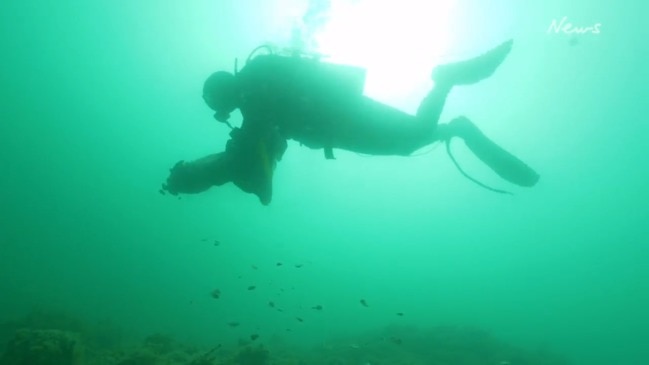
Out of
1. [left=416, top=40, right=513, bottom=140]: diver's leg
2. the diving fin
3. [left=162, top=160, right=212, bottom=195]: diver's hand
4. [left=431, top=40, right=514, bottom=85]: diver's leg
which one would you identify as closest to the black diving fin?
the diving fin

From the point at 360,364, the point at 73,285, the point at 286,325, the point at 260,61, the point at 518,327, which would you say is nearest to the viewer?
the point at 260,61

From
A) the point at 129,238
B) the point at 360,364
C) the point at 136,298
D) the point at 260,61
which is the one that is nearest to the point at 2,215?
the point at 129,238

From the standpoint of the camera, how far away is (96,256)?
81.2 m

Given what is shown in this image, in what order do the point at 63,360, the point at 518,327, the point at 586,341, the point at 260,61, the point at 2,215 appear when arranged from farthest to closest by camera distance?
the point at 518,327
the point at 586,341
the point at 2,215
the point at 63,360
the point at 260,61

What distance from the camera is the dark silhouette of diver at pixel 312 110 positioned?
Result: 6234 mm

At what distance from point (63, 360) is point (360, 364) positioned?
12549 mm

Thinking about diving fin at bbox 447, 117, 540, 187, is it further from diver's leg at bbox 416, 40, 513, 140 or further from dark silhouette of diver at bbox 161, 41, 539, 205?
diver's leg at bbox 416, 40, 513, 140

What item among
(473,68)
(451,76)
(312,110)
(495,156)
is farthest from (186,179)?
(495,156)

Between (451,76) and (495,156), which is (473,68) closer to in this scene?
(451,76)

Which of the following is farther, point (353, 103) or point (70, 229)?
point (70, 229)

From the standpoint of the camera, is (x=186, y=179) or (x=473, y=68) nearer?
(x=473, y=68)

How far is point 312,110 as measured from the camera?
6.36 metres

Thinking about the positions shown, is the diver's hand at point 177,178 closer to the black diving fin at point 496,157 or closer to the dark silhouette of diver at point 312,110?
the dark silhouette of diver at point 312,110

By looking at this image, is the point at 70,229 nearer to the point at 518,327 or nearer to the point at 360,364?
the point at 360,364
